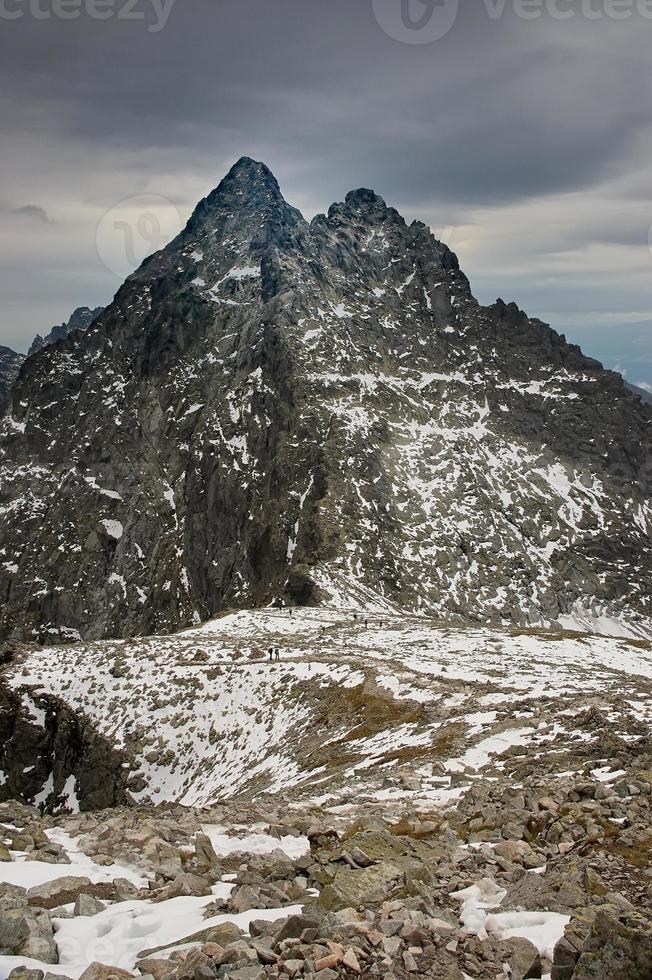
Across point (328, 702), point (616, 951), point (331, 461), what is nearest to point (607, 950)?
point (616, 951)

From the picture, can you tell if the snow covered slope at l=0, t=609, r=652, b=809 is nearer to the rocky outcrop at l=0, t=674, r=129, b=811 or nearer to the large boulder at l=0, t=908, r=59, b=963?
the rocky outcrop at l=0, t=674, r=129, b=811

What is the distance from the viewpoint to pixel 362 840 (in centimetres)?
997

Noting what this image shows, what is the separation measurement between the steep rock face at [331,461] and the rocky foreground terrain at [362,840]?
57.7 meters

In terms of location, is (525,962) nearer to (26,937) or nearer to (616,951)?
(616,951)

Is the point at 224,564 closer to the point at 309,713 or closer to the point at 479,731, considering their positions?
the point at 309,713

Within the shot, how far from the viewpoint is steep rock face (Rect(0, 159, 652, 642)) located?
120 metres

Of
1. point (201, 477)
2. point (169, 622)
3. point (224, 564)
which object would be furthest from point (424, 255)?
point (169, 622)

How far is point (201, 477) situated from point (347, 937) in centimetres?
15483

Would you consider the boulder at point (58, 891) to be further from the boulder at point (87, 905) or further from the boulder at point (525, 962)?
the boulder at point (525, 962)

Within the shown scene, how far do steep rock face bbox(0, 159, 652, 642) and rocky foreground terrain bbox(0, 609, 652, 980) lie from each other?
57.7 metres

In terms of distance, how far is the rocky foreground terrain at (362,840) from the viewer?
6.51 meters

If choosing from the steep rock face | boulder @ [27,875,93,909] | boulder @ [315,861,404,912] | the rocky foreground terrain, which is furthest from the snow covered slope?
the steep rock face

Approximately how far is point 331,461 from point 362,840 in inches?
4561

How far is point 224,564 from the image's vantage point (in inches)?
5640
